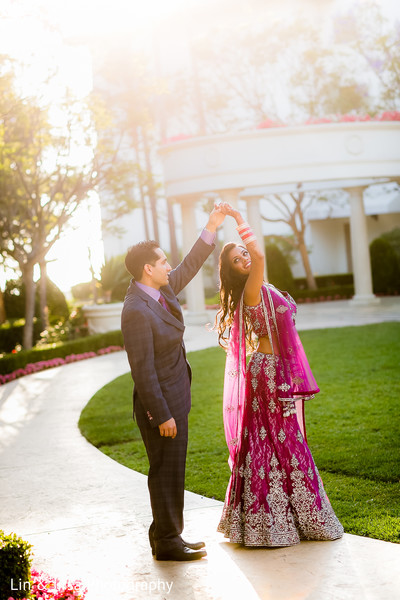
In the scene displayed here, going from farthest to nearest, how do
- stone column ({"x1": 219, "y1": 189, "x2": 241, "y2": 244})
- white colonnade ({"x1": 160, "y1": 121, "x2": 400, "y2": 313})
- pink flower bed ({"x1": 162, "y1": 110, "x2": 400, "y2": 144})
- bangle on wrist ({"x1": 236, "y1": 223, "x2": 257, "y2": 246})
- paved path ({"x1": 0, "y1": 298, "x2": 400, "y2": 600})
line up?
1. stone column ({"x1": 219, "y1": 189, "x2": 241, "y2": 244})
2. pink flower bed ({"x1": 162, "y1": 110, "x2": 400, "y2": 144})
3. white colonnade ({"x1": 160, "y1": 121, "x2": 400, "y2": 313})
4. bangle on wrist ({"x1": 236, "y1": 223, "x2": 257, "y2": 246})
5. paved path ({"x1": 0, "y1": 298, "x2": 400, "y2": 600})

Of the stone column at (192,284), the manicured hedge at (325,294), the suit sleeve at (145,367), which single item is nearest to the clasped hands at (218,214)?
the suit sleeve at (145,367)

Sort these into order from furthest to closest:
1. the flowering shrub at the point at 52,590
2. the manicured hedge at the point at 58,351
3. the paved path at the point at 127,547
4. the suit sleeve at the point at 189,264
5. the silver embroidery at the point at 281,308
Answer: the manicured hedge at the point at 58,351 → the suit sleeve at the point at 189,264 → the silver embroidery at the point at 281,308 → the paved path at the point at 127,547 → the flowering shrub at the point at 52,590

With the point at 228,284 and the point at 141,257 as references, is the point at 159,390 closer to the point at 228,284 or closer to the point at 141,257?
the point at 141,257

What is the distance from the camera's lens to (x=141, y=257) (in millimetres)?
4609

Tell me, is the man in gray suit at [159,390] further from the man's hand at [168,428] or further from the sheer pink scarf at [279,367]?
the sheer pink scarf at [279,367]

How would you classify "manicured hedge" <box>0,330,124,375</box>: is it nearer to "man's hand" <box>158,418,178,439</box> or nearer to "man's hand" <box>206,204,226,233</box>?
"man's hand" <box>206,204,226,233</box>

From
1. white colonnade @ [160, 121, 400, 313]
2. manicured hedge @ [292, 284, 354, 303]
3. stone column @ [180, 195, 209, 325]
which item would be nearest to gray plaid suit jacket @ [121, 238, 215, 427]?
white colonnade @ [160, 121, 400, 313]

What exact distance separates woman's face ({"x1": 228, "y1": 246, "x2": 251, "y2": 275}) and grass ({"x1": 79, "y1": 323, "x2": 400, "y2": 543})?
5.54 feet

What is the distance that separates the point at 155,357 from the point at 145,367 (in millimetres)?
172

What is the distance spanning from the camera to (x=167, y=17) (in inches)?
1442

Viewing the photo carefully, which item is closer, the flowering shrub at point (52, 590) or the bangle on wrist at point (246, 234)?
the flowering shrub at point (52, 590)

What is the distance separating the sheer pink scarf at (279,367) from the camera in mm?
4777

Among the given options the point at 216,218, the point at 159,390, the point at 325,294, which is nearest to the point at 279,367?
the point at 159,390

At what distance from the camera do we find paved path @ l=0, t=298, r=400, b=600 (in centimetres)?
402
